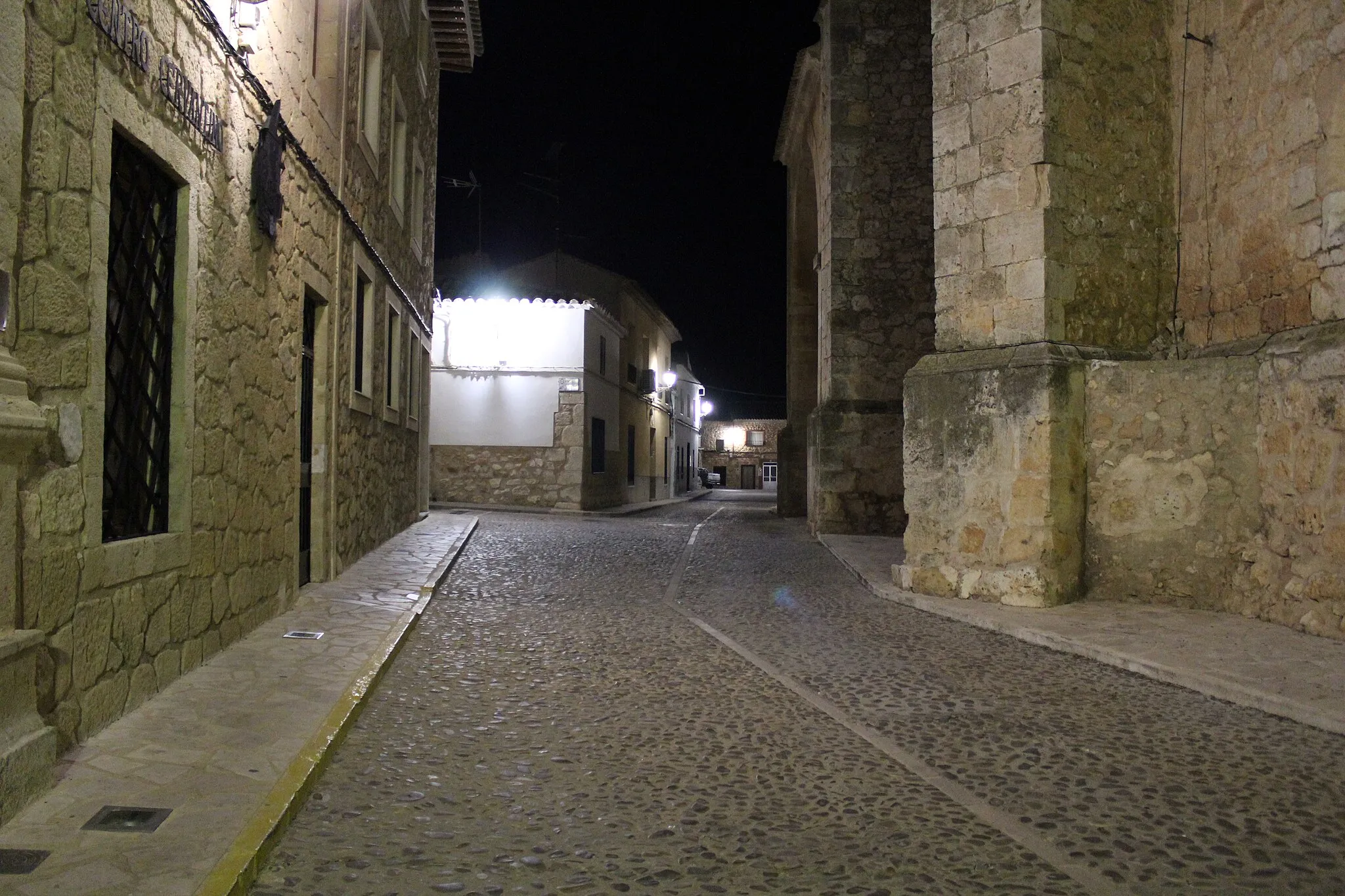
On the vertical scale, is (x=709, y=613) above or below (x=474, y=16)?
below

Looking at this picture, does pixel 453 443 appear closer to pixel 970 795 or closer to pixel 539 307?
pixel 539 307

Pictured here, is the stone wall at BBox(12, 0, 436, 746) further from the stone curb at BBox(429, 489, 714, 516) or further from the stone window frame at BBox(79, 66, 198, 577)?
the stone curb at BBox(429, 489, 714, 516)

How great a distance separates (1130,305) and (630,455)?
18.6 meters

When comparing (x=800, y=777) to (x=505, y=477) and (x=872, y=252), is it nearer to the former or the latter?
(x=872, y=252)

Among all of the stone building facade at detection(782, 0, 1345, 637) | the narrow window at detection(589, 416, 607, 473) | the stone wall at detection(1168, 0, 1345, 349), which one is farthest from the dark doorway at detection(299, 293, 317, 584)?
the narrow window at detection(589, 416, 607, 473)

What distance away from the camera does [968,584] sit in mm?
6613

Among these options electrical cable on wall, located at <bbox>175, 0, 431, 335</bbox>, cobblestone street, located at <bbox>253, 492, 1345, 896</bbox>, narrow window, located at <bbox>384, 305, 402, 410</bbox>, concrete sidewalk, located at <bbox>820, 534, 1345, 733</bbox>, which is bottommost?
cobblestone street, located at <bbox>253, 492, 1345, 896</bbox>

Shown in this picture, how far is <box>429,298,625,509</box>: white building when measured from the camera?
19.0m

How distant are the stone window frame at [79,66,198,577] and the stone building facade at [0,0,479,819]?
0.01 m

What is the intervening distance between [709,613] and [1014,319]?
9.70 ft

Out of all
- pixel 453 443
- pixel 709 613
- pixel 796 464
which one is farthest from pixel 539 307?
pixel 709 613

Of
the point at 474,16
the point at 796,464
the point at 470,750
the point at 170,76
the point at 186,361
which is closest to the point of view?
the point at 470,750

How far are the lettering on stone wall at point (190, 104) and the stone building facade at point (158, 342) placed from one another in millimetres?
14

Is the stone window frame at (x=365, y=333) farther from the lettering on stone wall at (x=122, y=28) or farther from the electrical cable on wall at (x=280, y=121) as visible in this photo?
the lettering on stone wall at (x=122, y=28)
